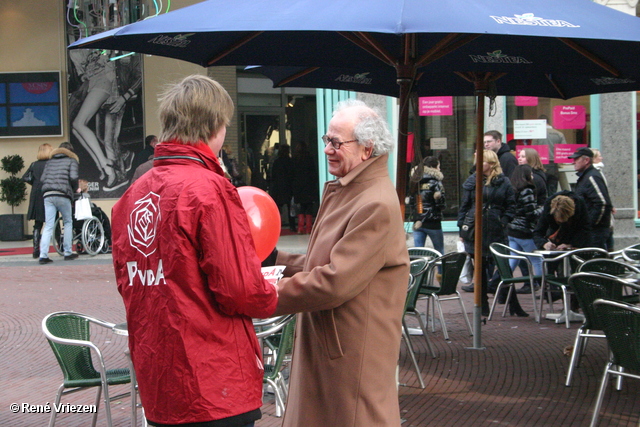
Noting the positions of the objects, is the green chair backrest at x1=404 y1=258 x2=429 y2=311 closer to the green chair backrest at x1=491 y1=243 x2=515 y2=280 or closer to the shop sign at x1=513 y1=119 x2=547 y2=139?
the green chair backrest at x1=491 y1=243 x2=515 y2=280

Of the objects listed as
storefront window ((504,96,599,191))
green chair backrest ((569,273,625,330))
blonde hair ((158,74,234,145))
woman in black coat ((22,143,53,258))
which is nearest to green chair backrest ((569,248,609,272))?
green chair backrest ((569,273,625,330))

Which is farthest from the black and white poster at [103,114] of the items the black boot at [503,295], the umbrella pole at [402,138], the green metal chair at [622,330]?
the green metal chair at [622,330]

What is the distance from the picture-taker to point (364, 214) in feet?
9.70

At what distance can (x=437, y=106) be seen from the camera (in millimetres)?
13375

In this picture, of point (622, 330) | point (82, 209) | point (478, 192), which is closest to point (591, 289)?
point (622, 330)

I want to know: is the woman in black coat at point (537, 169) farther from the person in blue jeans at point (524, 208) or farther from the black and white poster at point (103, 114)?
the black and white poster at point (103, 114)

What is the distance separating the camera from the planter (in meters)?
16.5

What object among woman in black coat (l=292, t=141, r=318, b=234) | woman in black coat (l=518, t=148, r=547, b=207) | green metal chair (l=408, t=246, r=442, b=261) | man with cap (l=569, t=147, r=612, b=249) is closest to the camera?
green metal chair (l=408, t=246, r=442, b=261)

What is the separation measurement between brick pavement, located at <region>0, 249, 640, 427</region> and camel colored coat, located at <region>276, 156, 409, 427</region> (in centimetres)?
204

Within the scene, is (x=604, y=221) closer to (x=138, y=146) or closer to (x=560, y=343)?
(x=560, y=343)

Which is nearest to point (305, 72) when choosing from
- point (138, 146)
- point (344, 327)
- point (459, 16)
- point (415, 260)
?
point (415, 260)

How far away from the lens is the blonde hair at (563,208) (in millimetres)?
8125

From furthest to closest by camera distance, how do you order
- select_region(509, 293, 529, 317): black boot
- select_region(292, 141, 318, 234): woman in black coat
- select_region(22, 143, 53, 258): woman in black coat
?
1. select_region(292, 141, 318, 234): woman in black coat
2. select_region(22, 143, 53, 258): woman in black coat
3. select_region(509, 293, 529, 317): black boot

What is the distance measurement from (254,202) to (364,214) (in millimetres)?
594
